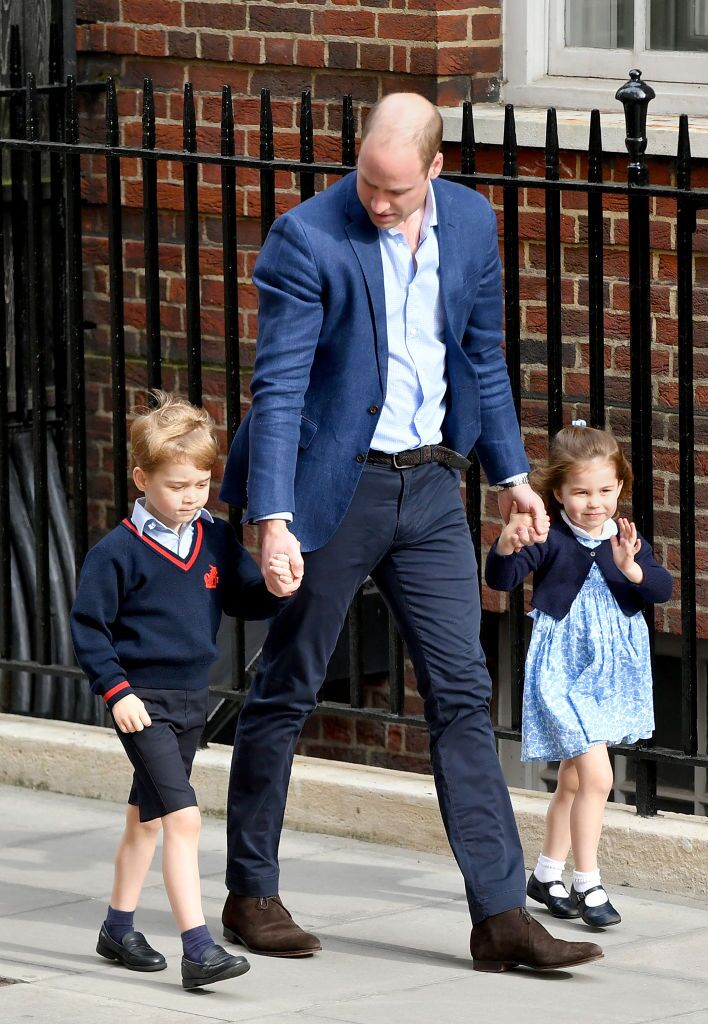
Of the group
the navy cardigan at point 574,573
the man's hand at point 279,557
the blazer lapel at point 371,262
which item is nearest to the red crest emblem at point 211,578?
the man's hand at point 279,557

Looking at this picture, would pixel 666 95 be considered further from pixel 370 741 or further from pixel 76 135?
pixel 370 741

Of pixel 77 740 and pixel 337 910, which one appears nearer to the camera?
pixel 337 910

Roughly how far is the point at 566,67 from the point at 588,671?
262 centimetres

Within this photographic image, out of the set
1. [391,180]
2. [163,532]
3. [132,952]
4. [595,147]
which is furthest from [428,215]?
[132,952]

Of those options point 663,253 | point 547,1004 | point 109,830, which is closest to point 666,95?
point 663,253

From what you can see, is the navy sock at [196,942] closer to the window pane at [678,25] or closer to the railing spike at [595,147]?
the railing spike at [595,147]

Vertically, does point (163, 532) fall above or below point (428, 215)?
below

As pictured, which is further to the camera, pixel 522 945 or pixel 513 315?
pixel 513 315

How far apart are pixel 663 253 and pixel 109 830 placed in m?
2.44

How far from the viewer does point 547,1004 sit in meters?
4.30

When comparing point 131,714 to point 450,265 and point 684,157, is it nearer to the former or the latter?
point 450,265

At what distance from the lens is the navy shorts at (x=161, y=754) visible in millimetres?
4445

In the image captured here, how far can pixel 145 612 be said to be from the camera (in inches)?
177

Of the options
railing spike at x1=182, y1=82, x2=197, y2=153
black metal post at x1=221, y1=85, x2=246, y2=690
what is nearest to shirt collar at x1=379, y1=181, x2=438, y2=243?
black metal post at x1=221, y1=85, x2=246, y2=690
